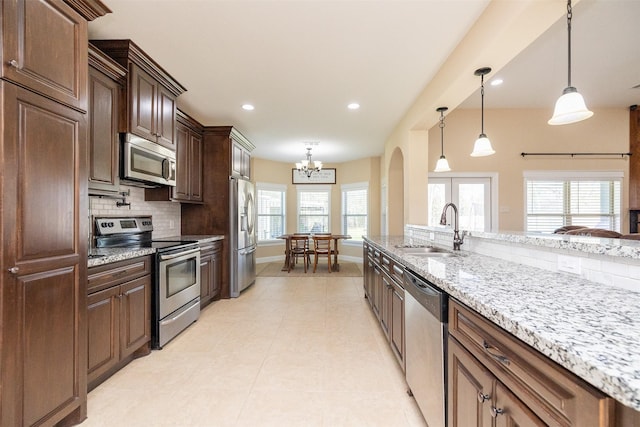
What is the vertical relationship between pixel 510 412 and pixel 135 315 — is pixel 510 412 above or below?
above

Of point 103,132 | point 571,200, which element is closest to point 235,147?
point 103,132

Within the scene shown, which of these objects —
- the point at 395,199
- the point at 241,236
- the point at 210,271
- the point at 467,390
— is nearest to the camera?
the point at 467,390

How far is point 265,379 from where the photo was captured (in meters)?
2.08

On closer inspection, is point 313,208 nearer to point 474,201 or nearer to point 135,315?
point 474,201

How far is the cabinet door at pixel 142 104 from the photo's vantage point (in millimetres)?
2453

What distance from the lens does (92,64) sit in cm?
210

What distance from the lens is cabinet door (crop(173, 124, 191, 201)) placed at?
139 inches

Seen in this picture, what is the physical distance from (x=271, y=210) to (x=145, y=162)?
4780 mm

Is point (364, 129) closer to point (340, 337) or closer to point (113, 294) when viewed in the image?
point (340, 337)

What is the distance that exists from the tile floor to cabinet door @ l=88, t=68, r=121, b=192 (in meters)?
1.48

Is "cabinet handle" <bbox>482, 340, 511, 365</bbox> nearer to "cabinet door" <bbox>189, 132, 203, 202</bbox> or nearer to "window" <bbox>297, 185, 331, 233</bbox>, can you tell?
"cabinet door" <bbox>189, 132, 203, 202</bbox>

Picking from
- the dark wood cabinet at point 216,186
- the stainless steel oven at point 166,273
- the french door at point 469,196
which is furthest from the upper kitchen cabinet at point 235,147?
the french door at point 469,196

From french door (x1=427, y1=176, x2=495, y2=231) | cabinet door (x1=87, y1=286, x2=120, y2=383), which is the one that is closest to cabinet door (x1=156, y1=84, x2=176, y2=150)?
cabinet door (x1=87, y1=286, x2=120, y2=383)

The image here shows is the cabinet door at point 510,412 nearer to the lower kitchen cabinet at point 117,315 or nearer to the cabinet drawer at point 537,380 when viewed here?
the cabinet drawer at point 537,380
